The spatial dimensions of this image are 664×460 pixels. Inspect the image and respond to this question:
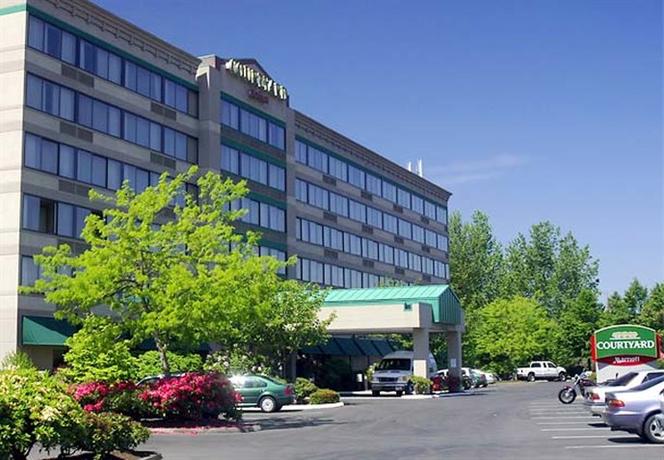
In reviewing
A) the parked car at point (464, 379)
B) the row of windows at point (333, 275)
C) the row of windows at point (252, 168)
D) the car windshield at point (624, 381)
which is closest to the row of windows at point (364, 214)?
the row of windows at point (252, 168)

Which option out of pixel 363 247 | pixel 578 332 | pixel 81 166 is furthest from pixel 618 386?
pixel 578 332

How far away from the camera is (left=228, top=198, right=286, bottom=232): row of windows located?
59.7 m

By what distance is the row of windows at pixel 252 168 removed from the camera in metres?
57.8

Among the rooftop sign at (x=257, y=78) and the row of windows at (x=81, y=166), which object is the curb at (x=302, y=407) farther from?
the rooftop sign at (x=257, y=78)

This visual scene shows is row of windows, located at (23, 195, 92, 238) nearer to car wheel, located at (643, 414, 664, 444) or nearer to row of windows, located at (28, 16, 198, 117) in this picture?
row of windows, located at (28, 16, 198, 117)

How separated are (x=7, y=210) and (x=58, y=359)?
7481 mm

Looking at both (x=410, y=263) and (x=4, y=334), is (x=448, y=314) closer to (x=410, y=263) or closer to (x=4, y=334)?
(x=4, y=334)

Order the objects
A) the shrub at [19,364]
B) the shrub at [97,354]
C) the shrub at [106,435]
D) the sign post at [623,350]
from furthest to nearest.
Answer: the sign post at [623,350] < the shrub at [97,354] < the shrub at [19,364] < the shrub at [106,435]

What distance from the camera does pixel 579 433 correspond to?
23.5 meters

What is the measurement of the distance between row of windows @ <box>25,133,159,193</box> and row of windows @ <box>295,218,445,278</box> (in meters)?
19.4

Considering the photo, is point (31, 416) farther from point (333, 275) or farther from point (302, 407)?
point (333, 275)

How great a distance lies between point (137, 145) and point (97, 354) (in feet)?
77.9

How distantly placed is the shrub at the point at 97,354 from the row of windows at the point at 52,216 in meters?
15.0

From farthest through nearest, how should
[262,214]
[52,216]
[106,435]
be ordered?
[262,214] → [52,216] → [106,435]
